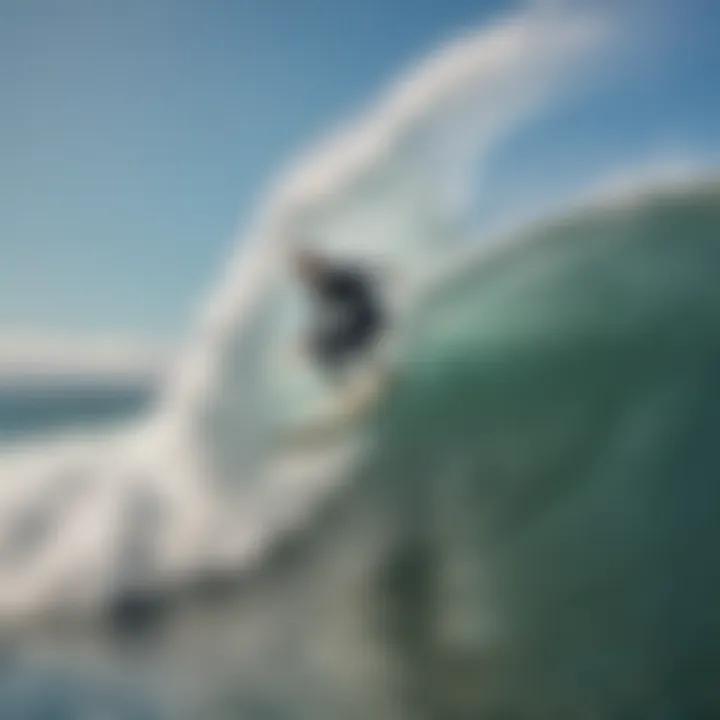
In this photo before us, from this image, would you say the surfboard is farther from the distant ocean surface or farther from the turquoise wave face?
the distant ocean surface

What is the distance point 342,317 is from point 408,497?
30 centimetres

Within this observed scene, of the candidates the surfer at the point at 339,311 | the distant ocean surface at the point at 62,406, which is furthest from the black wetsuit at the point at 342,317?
the distant ocean surface at the point at 62,406

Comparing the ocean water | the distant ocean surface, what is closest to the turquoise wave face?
the ocean water

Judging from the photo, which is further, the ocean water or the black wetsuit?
the black wetsuit

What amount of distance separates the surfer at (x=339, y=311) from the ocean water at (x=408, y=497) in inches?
1.3

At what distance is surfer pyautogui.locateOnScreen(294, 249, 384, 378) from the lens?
1.36 metres

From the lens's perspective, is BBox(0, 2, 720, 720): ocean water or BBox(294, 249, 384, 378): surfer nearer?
BBox(0, 2, 720, 720): ocean water

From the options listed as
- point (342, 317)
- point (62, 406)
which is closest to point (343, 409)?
point (342, 317)

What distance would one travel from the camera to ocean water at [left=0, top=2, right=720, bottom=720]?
1.24m

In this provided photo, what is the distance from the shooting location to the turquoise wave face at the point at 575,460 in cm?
128

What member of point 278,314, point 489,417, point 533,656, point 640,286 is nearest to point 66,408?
point 278,314

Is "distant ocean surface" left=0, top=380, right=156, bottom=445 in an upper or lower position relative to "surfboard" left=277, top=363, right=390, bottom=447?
upper

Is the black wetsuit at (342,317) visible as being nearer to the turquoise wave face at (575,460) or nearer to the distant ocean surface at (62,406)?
the turquoise wave face at (575,460)

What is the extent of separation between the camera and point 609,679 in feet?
4.06
